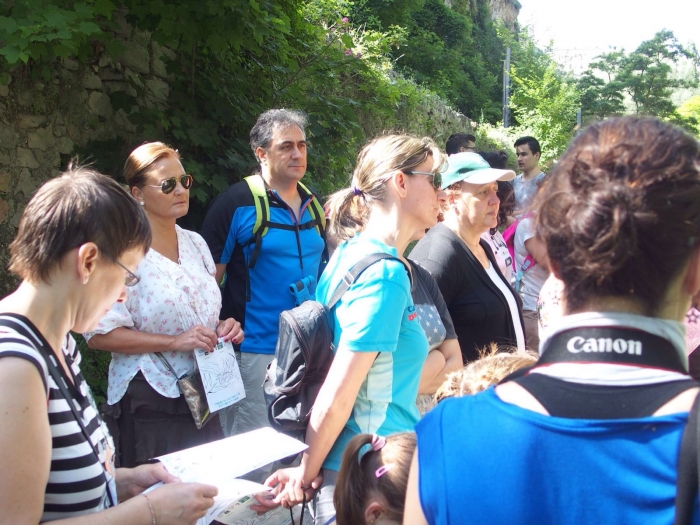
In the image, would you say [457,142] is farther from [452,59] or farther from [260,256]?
[452,59]

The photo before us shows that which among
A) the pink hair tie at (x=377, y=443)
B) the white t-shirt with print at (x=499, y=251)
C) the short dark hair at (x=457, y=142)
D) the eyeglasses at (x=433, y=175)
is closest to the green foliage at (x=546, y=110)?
the short dark hair at (x=457, y=142)

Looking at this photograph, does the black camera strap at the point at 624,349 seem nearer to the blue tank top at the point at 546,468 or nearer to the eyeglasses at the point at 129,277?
the blue tank top at the point at 546,468

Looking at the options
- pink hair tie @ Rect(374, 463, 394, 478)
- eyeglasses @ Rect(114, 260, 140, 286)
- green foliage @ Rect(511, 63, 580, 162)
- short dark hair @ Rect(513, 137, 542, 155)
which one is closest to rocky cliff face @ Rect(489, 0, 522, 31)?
green foliage @ Rect(511, 63, 580, 162)

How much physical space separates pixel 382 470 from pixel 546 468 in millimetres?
764

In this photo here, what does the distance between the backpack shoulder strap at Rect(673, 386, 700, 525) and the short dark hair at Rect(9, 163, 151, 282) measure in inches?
48.0

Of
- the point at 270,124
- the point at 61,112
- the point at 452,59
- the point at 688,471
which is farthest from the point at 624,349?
the point at 452,59

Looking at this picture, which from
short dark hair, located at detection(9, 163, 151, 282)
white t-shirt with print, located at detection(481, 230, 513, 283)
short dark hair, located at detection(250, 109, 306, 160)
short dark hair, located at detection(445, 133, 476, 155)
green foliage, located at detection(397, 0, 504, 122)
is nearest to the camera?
short dark hair, located at detection(9, 163, 151, 282)

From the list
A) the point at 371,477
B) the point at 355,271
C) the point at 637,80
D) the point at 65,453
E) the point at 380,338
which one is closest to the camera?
the point at 65,453


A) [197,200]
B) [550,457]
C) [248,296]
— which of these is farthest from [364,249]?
[197,200]

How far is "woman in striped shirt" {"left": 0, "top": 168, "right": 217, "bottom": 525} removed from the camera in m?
1.24

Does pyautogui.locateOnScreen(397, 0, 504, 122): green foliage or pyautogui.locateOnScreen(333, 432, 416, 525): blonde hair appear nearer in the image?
pyautogui.locateOnScreen(333, 432, 416, 525): blonde hair

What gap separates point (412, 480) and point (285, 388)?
3.16 ft

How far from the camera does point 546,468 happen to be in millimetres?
859

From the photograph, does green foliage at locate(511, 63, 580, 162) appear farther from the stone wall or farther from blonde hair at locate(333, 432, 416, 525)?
blonde hair at locate(333, 432, 416, 525)
